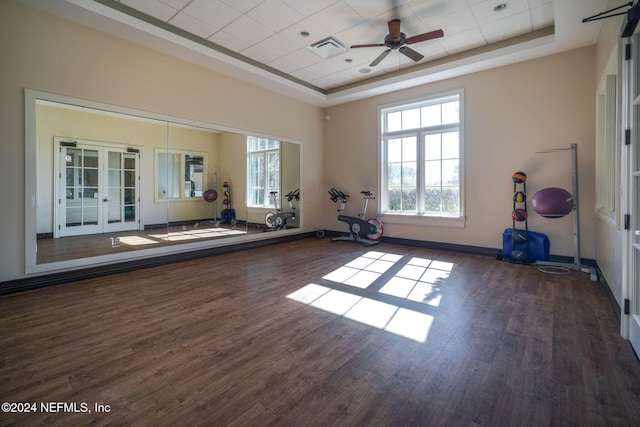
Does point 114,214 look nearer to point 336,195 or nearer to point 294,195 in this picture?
point 294,195

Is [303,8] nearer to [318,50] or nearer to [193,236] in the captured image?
[318,50]

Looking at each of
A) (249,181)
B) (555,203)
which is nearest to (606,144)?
(555,203)

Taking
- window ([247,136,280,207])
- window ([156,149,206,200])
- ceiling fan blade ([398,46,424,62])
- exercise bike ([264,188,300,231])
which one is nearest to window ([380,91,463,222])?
ceiling fan blade ([398,46,424,62])

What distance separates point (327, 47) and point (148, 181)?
16.5 ft

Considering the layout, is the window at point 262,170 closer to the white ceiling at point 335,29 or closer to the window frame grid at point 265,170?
the window frame grid at point 265,170

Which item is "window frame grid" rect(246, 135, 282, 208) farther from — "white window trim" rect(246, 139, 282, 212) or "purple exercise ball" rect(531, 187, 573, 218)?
"purple exercise ball" rect(531, 187, 573, 218)

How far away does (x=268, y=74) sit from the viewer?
5.96 m

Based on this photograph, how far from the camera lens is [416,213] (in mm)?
6520

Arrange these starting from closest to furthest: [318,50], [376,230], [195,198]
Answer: [318,50] → [195,198] → [376,230]

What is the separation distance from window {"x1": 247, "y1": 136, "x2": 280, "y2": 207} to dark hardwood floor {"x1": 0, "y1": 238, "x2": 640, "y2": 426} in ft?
10.3

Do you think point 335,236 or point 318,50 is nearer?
point 318,50

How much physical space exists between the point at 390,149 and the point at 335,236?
260cm

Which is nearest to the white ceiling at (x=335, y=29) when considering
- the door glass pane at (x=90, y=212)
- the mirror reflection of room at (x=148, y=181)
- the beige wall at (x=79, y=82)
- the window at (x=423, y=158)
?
the beige wall at (x=79, y=82)

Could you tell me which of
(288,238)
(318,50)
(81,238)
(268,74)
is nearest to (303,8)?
(318,50)
